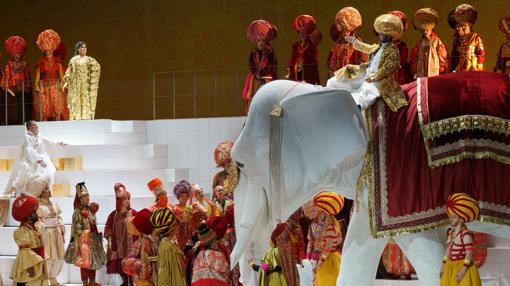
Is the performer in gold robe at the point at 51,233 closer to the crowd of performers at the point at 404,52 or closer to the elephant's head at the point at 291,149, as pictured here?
the crowd of performers at the point at 404,52

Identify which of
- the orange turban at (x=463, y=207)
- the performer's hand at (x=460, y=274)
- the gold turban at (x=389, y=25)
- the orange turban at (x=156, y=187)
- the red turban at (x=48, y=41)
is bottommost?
the performer's hand at (x=460, y=274)

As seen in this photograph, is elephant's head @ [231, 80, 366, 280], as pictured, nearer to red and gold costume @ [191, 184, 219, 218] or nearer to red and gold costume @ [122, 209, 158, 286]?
red and gold costume @ [122, 209, 158, 286]

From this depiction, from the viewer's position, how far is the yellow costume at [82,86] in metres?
13.5

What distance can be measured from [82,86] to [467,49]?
14.1 ft

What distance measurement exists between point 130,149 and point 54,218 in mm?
1670

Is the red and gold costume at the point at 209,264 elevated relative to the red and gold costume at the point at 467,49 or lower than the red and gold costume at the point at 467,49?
lower

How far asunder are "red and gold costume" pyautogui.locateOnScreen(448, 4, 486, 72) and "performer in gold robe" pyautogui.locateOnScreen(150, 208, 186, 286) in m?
4.04

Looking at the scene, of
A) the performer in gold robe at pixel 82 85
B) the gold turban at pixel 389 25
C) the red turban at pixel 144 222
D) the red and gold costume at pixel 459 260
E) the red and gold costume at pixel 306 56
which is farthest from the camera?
the performer in gold robe at pixel 82 85

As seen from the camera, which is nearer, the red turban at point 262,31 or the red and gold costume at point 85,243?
the red and gold costume at point 85,243

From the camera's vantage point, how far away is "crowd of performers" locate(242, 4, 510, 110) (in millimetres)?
12148

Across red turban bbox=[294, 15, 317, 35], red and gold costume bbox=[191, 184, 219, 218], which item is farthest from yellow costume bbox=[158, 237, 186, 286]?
red turban bbox=[294, 15, 317, 35]

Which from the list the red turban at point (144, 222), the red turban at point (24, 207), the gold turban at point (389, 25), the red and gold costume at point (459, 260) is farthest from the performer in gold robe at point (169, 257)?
the red and gold costume at point (459, 260)

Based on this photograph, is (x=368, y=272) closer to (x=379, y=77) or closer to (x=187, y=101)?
(x=379, y=77)

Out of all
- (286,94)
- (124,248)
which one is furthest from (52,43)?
Answer: (286,94)
